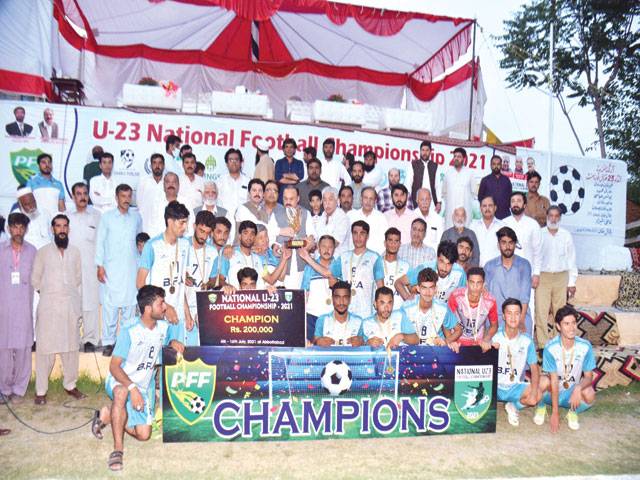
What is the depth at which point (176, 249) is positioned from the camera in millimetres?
5750

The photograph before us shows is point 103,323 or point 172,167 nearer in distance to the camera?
point 103,323

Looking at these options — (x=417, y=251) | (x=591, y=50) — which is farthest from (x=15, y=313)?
(x=591, y=50)

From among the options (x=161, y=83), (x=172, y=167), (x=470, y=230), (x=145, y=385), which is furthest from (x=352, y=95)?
(x=145, y=385)

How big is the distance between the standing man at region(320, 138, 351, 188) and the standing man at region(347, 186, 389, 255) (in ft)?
5.17

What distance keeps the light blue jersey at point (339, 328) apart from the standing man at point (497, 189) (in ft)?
14.1

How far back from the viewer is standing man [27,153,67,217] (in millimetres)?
7867

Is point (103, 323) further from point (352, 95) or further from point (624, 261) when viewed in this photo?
point (352, 95)

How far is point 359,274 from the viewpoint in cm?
647

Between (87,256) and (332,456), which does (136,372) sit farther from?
(87,256)

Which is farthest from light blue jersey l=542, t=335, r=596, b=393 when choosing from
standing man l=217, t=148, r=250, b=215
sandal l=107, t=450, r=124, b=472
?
standing man l=217, t=148, r=250, b=215

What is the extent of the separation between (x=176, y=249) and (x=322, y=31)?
10.6m

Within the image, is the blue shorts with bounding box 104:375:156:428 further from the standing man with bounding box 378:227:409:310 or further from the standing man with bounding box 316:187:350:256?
the standing man with bounding box 316:187:350:256

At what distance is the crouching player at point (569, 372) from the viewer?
18.8ft

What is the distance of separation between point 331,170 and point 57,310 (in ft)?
16.2
